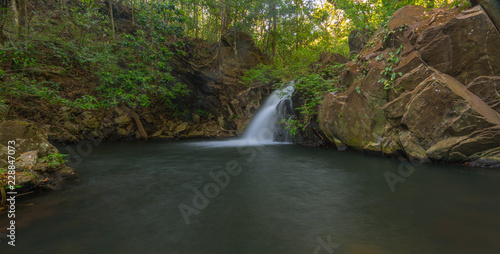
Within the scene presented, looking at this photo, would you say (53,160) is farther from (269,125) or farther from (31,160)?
(269,125)

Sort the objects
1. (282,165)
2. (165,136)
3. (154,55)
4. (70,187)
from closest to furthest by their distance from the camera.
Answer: (70,187) → (282,165) → (154,55) → (165,136)

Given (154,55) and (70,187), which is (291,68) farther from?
(70,187)

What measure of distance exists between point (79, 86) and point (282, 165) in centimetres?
1491

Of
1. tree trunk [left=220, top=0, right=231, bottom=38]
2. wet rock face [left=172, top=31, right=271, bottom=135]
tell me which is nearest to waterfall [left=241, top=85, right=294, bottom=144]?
wet rock face [left=172, top=31, right=271, bottom=135]

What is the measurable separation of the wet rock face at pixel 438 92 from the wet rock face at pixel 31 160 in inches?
366

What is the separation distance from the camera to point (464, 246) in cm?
260

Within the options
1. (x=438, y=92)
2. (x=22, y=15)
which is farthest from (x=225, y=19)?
(x=438, y=92)

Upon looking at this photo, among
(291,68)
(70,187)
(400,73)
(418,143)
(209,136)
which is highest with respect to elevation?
(291,68)

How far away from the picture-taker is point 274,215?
3.70 meters

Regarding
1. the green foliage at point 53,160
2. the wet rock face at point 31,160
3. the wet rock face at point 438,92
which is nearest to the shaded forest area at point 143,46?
the wet rock face at point 31,160

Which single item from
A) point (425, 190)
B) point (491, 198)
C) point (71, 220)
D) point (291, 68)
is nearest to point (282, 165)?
point (425, 190)

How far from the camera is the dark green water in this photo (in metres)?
2.77

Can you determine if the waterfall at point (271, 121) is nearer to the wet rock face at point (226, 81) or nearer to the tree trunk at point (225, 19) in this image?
the wet rock face at point (226, 81)

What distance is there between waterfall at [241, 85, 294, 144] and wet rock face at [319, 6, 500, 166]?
5.98 m
